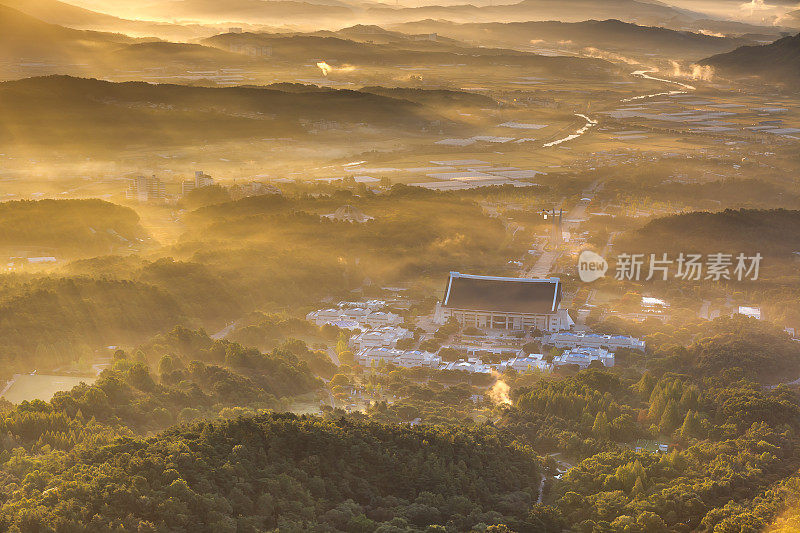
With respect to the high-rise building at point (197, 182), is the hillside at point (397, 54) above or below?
above

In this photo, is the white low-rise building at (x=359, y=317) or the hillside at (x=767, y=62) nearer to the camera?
the white low-rise building at (x=359, y=317)

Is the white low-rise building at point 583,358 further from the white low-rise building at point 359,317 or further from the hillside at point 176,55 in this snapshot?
the hillside at point 176,55

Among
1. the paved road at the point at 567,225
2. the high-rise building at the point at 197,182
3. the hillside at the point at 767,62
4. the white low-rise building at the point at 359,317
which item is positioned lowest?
the high-rise building at the point at 197,182

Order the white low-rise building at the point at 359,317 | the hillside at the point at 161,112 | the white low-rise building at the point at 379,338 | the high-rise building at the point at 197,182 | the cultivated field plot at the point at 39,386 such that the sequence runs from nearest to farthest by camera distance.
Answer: the cultivated field plot at the point at 39,386 → the white low-rise building at the point at 379,338 → the white low-rise building at the point at 359,317 → the high-rise building at the point at 197,182 → the hillside at the point at 161,112

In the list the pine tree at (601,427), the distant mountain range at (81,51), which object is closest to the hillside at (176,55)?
the distant mountain range at (81,51)

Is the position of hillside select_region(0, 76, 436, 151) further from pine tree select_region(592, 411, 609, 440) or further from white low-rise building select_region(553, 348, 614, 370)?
pine tree select_region(592, 411, 609, 440)

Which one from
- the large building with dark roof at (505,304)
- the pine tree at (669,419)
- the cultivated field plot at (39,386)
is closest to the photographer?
the pine tree at (669,419)

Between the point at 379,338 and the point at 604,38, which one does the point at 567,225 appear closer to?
the point at 379,338

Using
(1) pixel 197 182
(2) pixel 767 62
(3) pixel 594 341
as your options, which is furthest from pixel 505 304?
(2) pixel 767 62
